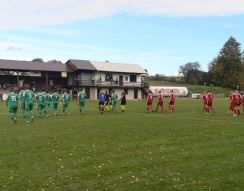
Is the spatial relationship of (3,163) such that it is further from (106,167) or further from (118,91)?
(118,91)

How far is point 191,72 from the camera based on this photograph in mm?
141250

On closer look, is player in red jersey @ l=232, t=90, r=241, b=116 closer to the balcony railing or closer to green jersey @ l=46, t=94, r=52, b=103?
green jersey @ l=46, t=94, r=52, b=103

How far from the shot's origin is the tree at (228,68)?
12550 cm

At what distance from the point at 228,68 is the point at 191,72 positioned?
1604cm

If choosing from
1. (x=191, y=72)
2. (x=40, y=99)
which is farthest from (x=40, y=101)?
(x=191, y=72)

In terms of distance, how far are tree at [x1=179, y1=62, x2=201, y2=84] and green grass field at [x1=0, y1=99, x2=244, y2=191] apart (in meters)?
117

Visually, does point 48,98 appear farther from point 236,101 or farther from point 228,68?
point 228,68

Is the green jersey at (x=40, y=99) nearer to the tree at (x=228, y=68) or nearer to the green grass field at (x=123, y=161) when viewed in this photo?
the green grass field at (x=123, y=161)

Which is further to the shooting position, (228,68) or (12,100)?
(228,68)

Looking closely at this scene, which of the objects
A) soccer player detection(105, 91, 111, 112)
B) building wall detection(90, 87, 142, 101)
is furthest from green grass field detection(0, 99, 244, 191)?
building wall detection(90, 87, 142, 101)

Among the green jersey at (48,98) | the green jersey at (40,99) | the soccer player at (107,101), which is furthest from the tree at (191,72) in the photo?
the green jersey at (40,99)

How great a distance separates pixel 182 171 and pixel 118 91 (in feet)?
268

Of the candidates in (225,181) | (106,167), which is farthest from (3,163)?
(225,181)

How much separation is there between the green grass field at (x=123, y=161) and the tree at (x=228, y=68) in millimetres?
106833
